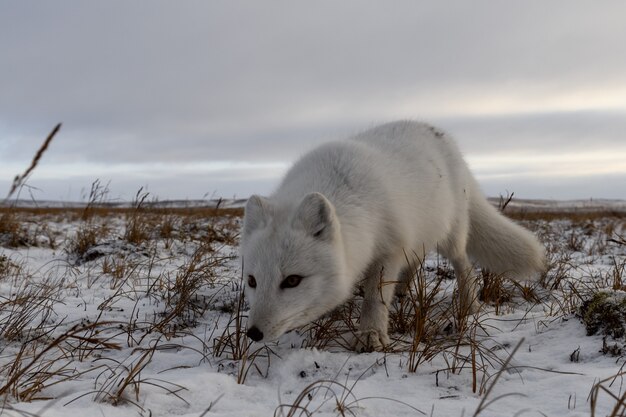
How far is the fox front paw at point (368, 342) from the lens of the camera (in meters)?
2.92

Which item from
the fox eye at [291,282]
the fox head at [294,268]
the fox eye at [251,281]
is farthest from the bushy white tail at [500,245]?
the fox eye at [251,281]

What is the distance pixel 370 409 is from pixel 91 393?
1126mm

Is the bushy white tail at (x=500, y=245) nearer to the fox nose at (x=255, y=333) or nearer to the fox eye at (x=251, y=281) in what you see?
the fox eye at (x=251, y=281)

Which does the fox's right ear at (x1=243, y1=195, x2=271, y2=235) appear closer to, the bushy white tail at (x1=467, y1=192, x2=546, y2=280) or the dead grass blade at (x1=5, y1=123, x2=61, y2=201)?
the dead grass blade at (x1=5, y1=123, x2=61, y2=201)

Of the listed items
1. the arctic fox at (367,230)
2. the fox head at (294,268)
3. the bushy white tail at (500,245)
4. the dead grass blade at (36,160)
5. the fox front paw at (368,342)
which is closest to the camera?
the dead grass blade at (36,160)

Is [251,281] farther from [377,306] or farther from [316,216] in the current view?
[377,306]

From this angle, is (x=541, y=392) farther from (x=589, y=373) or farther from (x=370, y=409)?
(x=370, y=409)

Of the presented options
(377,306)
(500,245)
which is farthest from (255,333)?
(500,245)

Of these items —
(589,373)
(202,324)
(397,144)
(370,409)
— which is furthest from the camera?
(397,144)

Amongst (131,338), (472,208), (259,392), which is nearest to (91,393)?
(259,392)

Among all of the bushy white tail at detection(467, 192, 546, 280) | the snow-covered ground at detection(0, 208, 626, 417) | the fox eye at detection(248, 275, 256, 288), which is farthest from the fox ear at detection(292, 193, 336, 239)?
the bushy white tail at detection(467, 192, 546, 280)

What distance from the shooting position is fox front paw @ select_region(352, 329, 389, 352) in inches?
115

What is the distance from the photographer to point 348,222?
2947 millimetres

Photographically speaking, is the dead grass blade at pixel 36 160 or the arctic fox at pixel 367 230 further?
the arctic fox at pixel 367 230
